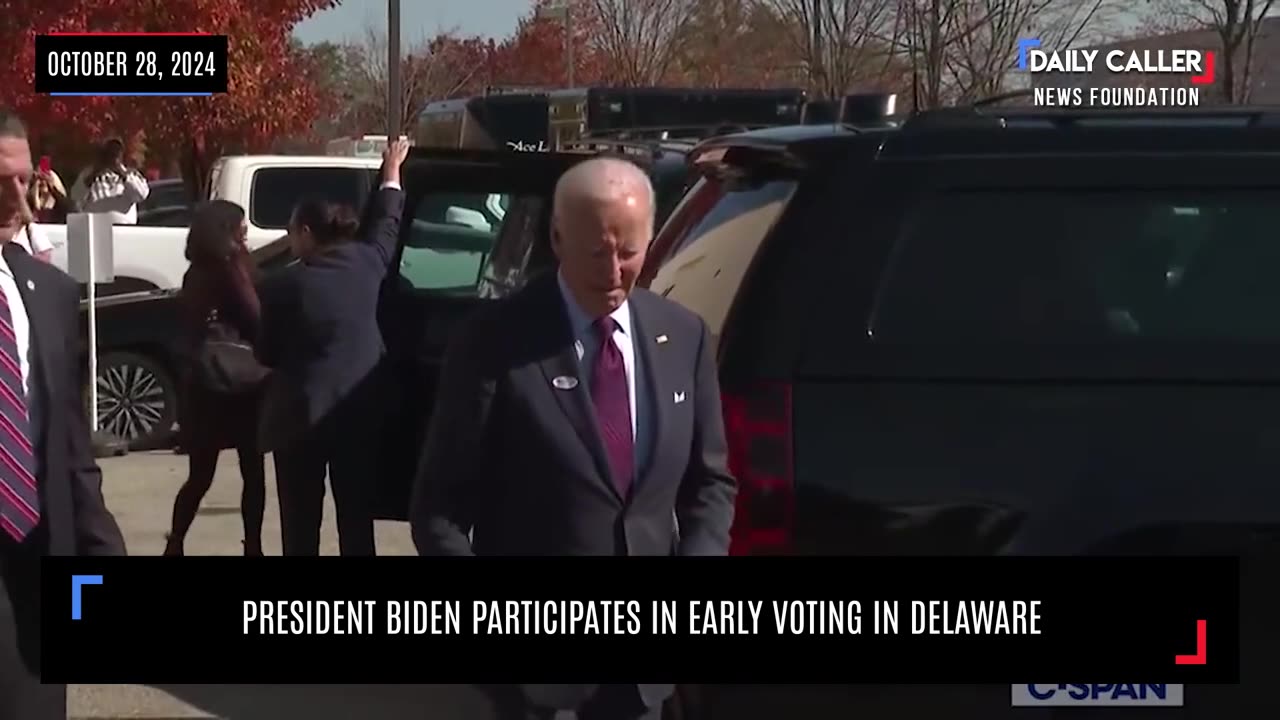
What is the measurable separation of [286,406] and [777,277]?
11.4ft

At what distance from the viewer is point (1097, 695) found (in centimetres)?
411

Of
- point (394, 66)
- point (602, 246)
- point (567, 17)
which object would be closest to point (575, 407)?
point (602, 246)

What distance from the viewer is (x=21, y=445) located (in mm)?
3840

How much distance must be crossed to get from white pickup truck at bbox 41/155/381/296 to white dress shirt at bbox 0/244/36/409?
36.6ft

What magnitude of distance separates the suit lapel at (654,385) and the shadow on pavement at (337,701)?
Result: 3013 mm

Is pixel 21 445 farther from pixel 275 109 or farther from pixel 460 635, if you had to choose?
pixel 275 109

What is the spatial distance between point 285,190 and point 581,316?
483 inches

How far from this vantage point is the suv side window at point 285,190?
15422 millimetres

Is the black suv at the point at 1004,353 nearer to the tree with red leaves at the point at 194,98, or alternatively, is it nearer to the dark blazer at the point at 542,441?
the dark blazer at the point at 542,441

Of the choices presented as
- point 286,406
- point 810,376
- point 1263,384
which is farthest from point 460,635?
point 286,406

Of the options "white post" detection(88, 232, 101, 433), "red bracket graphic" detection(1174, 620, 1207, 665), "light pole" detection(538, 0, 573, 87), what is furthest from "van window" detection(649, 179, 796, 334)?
"light pole" detection(538, 0, 573, 87)

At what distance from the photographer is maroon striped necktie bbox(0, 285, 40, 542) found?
3.82 m

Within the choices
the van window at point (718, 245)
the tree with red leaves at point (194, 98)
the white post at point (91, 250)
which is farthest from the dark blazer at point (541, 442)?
the tree with red leaves at point (194, 98)

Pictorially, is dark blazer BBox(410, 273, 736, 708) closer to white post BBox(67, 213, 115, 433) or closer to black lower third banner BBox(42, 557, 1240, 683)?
black lower third banner BBox(42, 557, 1240, 683)
